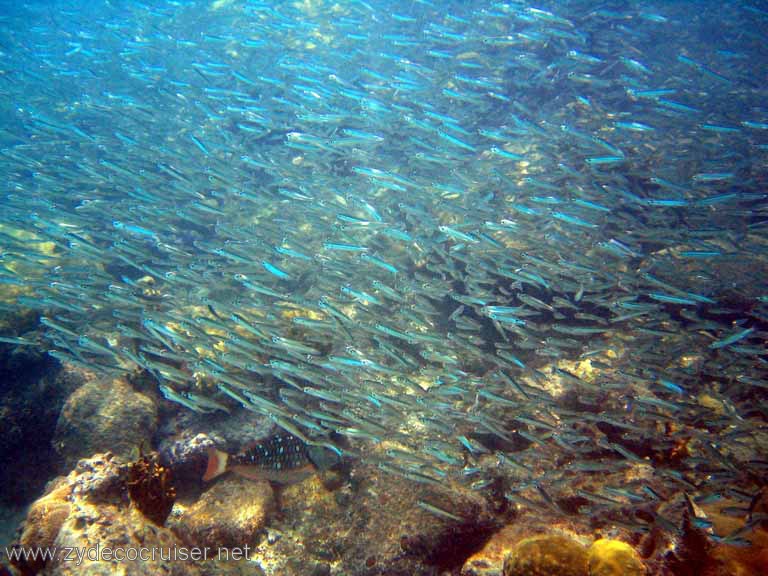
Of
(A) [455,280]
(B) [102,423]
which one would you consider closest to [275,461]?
(B) [102,423]

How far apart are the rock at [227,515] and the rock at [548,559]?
3.55m

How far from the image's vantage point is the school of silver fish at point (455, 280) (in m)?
5.32

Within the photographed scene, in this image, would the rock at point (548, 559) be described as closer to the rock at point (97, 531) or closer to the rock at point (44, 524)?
the rock at point (97, 531)

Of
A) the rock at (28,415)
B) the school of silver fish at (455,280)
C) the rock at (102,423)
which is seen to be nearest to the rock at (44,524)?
the rock at (102,423)

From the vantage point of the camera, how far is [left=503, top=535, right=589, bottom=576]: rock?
314cm

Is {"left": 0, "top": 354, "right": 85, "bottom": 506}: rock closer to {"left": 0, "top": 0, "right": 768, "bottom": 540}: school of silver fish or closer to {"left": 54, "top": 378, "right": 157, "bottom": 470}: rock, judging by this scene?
{"left": 0, "top": 0, "right": 768, "bottom": 540}: school of silver fish

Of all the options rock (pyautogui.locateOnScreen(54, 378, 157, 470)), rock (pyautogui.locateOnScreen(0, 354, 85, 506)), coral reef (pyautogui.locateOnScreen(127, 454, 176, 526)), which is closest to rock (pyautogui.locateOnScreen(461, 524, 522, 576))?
coral reef (pyautogui.locateOnScreen(127, 454, 176, 526))

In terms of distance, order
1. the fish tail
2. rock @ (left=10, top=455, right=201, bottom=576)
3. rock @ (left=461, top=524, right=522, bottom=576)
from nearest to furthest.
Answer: rock @ (left=10, top=455, right=201, bottom=576) → rock @ (left=461, top=524, right=522, bottom=576) → the fish tail

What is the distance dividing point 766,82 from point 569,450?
20546 mm

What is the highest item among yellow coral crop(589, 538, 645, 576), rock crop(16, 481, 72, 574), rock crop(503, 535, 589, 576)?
yellow coral crop(589, 538, 645, 576)

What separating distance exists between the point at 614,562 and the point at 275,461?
408cm

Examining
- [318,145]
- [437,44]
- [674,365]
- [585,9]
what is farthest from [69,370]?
[585,9]

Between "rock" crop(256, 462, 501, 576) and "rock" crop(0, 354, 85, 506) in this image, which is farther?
"rock" crop(0, 354, 85, 506)

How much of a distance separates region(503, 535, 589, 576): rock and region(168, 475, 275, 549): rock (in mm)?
3548
